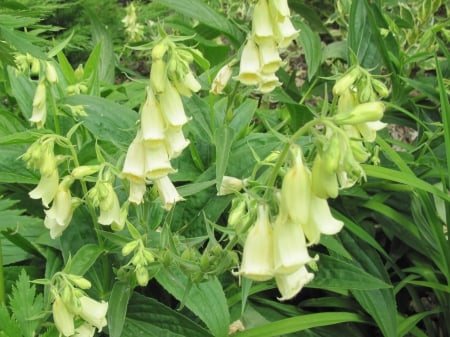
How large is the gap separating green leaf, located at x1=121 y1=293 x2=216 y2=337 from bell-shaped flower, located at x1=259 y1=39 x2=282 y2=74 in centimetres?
71

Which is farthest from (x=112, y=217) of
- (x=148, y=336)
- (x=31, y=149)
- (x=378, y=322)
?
(x=378, y=322)

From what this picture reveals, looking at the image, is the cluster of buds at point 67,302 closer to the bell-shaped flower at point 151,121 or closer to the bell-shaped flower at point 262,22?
the bell-shaped flower at point 151,121

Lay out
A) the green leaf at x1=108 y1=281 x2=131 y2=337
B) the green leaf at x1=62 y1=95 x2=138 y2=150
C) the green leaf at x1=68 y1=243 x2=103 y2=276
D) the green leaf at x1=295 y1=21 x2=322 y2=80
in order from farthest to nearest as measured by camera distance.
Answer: the green leaf at x1=295 y1=21 x2=322 y2=80, the green leaf at x1=62 y1=95 x2=138 y2=150, the green leaf at x1=68 y1=243 x2=103 y2=276, the green leaf at x1=108 y1=281 x2=131 y2=337

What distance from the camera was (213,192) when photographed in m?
2.10

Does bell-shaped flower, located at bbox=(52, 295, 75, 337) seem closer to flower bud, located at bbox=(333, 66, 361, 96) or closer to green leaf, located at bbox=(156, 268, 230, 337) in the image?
green leaf, located at bbox=(156, 268, 230, 337)

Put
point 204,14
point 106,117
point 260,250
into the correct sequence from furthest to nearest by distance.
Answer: point 204,14
point 106,117
point 260,250

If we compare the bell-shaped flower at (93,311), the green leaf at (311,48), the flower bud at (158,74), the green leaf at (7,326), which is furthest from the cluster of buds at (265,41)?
the green leaf at (311,48)

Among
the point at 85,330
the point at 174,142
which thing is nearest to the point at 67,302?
the point at 85,330

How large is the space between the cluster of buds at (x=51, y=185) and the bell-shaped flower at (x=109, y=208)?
102mm

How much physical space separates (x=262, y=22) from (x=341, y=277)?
0.82 meters

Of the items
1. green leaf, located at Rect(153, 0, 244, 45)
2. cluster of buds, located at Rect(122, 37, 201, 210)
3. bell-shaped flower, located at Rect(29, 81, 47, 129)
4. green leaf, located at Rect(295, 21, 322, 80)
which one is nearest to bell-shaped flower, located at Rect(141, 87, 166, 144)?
cluster of buds, located at Rect(122, 37, 201, 210)

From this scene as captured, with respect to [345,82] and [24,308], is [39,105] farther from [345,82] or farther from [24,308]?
[345,82]

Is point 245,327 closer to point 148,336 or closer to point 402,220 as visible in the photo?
point 148,336

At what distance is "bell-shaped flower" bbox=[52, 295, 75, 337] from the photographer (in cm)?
145
